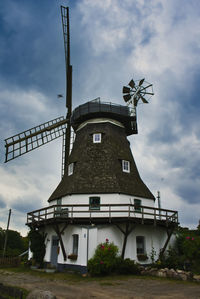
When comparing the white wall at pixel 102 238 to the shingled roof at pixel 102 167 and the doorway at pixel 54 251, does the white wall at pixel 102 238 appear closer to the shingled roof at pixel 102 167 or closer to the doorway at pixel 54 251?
the doorway at pixel 54 251

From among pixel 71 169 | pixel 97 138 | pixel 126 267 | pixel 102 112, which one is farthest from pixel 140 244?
pixel 102 112

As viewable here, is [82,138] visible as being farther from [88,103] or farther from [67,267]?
[67,267]

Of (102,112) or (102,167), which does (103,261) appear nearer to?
(102,167)

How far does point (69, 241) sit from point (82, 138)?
927 centimetres

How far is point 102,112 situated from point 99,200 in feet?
27.0

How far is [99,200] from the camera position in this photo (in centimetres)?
1930

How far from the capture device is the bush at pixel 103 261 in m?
15.6

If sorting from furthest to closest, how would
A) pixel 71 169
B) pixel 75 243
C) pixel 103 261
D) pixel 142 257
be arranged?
pixel 71 169
pixel 75 243
pixel 142 257
pixel 103 261

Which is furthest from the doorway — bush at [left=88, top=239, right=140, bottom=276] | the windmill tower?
bush at [left=88, top=239, right=140, bottom=276]

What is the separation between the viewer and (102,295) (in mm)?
10273

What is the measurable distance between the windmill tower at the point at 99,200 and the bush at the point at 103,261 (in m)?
0.87

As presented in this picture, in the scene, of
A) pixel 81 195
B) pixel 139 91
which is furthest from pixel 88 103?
pixel 81 195

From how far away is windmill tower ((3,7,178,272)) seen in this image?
57.8 feet

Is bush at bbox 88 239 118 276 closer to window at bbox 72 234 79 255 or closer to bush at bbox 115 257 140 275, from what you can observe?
bush at bbox 115 257 140 275
